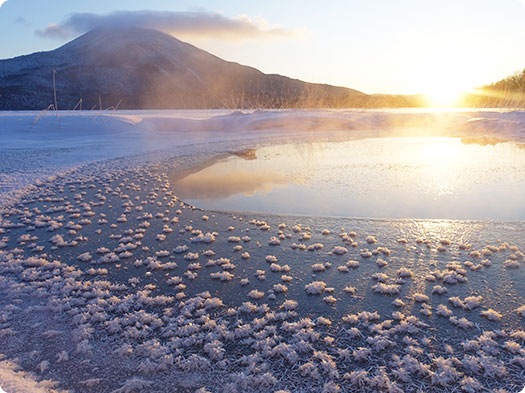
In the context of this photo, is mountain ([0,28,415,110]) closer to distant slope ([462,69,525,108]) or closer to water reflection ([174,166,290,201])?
distant slope ([462,69,525,108])

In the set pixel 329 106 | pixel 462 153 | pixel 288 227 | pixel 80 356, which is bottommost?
pixel 80 356

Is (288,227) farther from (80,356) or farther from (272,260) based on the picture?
(80,356)

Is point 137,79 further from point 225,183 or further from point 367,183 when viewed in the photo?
point 367,183

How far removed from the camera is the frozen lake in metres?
5.29

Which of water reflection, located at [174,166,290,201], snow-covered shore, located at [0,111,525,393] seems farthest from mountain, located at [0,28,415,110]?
snow-covered shore, located at [0,111,525,393]

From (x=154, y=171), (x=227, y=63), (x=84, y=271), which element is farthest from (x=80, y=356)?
(x=227, y=63)

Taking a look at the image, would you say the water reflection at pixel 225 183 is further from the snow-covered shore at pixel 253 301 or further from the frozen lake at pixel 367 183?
the snow-covered shore at pixel 253 301

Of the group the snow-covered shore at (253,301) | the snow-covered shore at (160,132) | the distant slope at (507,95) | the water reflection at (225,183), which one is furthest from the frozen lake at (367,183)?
the distant slope at (507,95)

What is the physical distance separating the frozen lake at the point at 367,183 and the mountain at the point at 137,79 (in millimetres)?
35519

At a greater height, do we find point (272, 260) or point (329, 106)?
point (329, 106)

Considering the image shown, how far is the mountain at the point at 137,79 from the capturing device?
61.9 meters

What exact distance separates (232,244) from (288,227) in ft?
2.74

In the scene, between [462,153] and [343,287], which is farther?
[462,153]

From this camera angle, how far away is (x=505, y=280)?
314 cm
